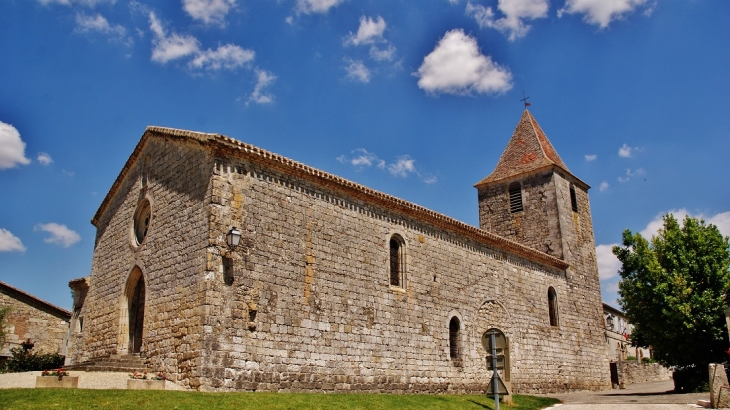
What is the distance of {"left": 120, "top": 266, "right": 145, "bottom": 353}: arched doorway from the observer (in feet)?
51.6

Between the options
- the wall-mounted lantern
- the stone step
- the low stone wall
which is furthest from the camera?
the low stone wall

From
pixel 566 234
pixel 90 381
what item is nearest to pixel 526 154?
pixel 566 234

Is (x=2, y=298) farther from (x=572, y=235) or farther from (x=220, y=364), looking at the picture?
(x=572, y=235)

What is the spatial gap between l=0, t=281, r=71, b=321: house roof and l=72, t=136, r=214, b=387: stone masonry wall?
20.3 ft

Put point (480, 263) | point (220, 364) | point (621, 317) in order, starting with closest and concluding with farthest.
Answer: point (220, 364)
point (480, 263)
point (621, 317)

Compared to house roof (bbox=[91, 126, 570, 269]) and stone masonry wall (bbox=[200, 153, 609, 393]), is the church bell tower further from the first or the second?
stone masonry wall (bbox=[200, 153, 609, 393])

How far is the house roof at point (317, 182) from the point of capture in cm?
1389

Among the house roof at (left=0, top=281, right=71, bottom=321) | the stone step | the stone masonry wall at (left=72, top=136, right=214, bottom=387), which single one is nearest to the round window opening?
the stone masonry wall at (left=72, top=136, right=214, bottom=387)

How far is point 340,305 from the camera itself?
49.9 ft

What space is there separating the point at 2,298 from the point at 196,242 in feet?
45.9

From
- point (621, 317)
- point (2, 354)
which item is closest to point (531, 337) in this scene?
point (2, 354)

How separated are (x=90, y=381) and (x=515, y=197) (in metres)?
21.2

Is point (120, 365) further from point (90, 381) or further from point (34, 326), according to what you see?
point (34, 326)

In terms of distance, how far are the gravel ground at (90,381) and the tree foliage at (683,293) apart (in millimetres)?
17777
